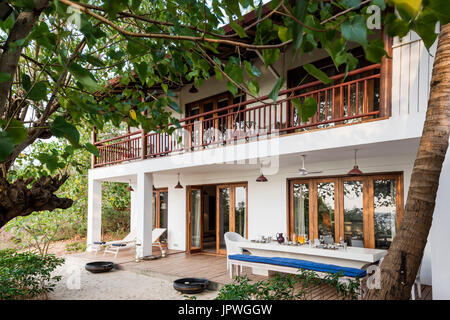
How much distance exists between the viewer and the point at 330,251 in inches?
245

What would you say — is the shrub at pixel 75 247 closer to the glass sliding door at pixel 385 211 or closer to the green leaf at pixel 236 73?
the glass sliding door at pixel 385 211

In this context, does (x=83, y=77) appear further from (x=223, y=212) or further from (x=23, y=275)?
(x=223, y=212)

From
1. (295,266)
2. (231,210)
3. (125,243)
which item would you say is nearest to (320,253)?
(295,266)

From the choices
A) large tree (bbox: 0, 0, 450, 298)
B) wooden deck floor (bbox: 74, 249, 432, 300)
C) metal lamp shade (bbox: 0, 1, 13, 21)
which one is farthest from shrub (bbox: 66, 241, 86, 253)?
metal lamp shade (bbox: 0, 1, 13, 21)

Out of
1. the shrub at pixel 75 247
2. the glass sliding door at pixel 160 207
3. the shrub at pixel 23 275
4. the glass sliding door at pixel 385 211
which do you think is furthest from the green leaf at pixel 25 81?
the shrub at pixel 75 247

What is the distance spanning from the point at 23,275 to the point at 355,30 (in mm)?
7043

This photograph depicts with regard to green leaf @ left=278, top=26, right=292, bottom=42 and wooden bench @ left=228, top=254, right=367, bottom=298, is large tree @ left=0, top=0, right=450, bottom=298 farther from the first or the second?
wooden bench @ left=228, top=254, right=367, bottom=298

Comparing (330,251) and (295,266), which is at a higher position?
(330,251)

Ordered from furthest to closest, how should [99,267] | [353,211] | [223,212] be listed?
[223,212], [99,267], [353,211]

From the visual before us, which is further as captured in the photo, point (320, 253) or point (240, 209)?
point (240, 209)

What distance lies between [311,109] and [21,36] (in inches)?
50.1

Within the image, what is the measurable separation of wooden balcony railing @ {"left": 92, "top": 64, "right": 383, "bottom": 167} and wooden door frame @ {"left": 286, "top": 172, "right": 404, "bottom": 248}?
1.41 metres

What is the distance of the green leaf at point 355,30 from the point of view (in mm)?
750

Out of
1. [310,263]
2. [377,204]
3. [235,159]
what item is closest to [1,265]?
[235,159]
